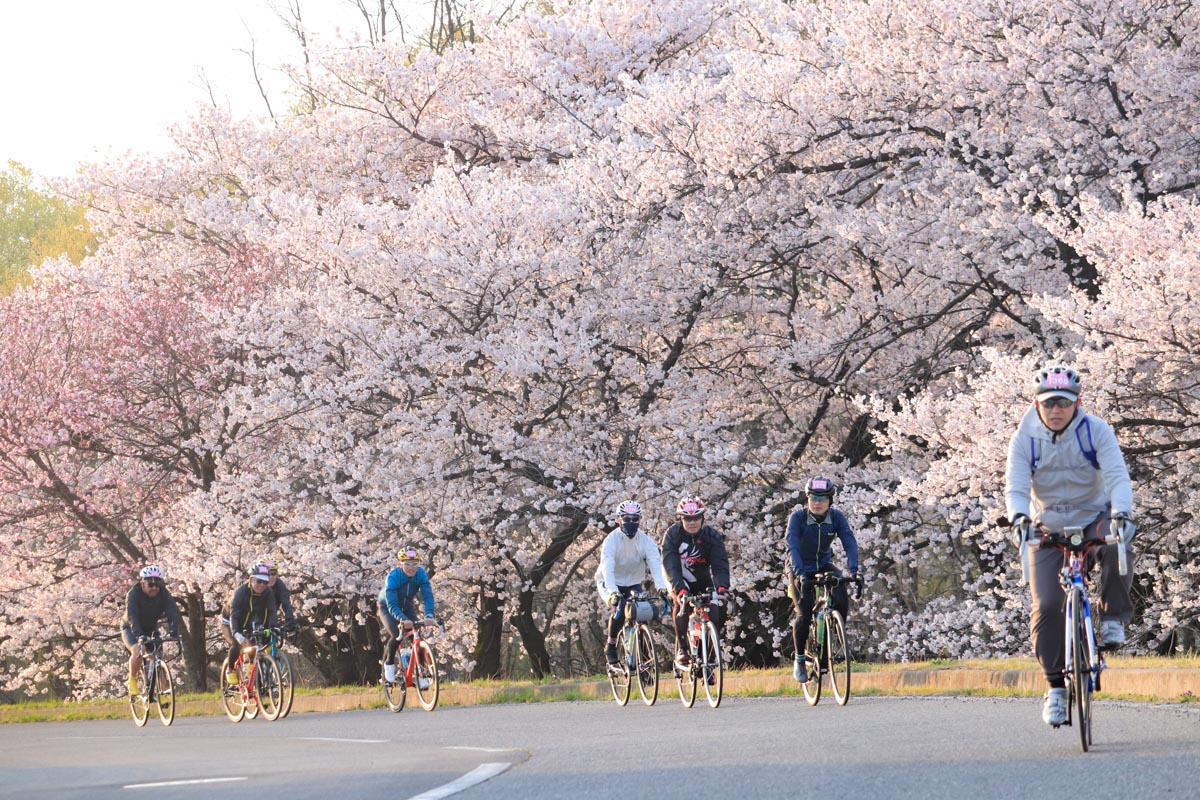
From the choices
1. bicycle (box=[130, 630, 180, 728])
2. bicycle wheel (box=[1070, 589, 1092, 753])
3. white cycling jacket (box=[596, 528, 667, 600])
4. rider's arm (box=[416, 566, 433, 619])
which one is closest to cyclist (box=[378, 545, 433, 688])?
rider's arm (box=[416, 566, 433, 619])

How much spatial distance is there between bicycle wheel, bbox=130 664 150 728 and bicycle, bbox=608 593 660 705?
24.1 ft

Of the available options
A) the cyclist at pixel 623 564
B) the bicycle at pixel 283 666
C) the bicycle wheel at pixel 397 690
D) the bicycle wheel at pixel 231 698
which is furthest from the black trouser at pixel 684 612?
the bicycle wheel at pixel 231 698

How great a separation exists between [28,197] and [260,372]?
37.6 metres

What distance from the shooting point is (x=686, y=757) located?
9227mm

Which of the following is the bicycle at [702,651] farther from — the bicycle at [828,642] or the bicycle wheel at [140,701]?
the bicycle wheel at [140,701]

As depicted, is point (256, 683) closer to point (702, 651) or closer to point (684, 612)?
point (684, 612)

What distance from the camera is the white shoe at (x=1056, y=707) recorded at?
8523 mm

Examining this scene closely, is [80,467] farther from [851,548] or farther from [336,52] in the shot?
[851,548]

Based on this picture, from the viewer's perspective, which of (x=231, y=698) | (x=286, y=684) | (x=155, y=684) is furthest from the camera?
(x=155, y=684)

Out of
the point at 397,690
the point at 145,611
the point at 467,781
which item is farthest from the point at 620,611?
the point at 467,781

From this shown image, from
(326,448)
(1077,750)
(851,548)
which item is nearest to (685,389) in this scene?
(326,448)

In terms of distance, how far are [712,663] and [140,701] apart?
9291mm

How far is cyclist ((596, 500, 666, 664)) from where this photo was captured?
15416mm

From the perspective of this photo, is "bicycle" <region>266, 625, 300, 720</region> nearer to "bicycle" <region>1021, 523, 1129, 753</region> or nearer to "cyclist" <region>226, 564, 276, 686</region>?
"cyclist" <region>226, 564, 276, 686</region>
